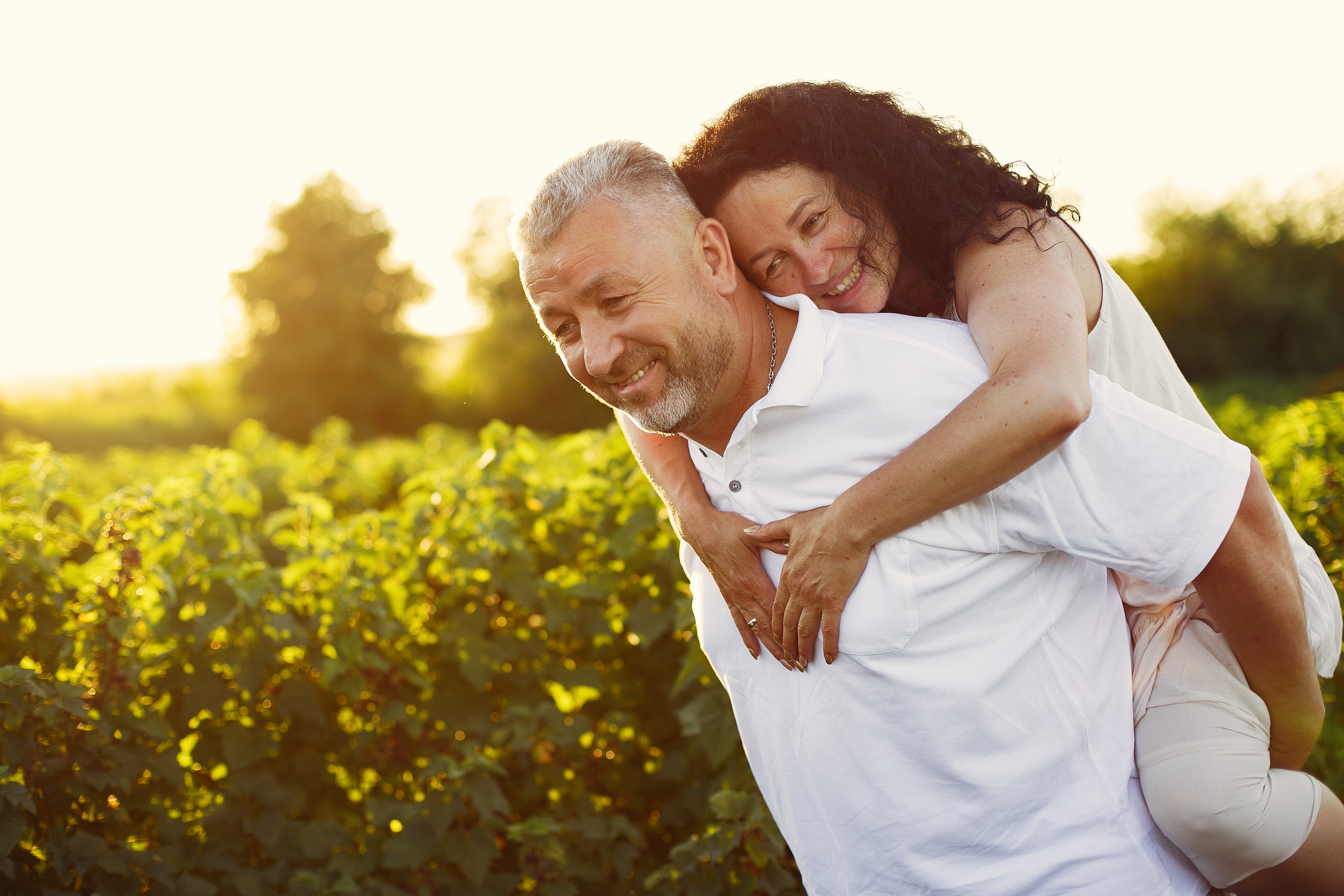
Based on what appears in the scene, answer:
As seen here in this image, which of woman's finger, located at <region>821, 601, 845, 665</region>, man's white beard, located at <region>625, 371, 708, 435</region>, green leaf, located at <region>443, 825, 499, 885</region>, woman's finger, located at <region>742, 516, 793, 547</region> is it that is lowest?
green leaf, located at <region>443, 825, 499, 885</region>

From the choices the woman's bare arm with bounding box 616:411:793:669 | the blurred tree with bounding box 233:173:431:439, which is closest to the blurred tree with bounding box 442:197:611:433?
the blurred tree with bounding box 233:173:431:439

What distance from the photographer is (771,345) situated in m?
2.13

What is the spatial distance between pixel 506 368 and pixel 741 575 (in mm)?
42241

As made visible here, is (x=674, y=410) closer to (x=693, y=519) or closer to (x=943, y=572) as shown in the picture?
(x=693, y=519)

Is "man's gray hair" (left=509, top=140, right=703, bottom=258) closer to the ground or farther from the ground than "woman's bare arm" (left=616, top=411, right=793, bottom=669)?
farther from the ground

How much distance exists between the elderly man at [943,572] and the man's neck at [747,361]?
1.9 inches

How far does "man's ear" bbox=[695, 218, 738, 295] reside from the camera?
2.06 meters

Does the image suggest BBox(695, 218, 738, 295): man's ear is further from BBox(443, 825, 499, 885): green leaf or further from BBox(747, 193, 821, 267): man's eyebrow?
BBox(443, 825, 499, 885): green leaf

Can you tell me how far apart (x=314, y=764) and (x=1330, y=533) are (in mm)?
3777

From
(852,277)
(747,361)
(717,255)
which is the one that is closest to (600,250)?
(717,255)

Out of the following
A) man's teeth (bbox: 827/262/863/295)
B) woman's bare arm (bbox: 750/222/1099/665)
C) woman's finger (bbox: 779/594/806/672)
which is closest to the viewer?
woman's bare arm (bbox: 750/222/1099/665)

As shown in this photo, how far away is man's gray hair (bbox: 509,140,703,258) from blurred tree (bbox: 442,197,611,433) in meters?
37.2

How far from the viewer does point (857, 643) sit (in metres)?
1.81

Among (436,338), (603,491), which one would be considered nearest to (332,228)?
(436,338)
